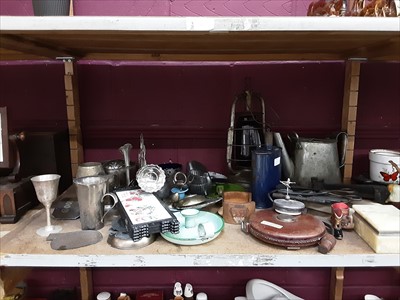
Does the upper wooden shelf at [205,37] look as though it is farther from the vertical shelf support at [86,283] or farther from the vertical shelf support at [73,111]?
the vertical shelf support at [86,283]

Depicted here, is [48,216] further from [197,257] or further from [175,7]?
[175,7]

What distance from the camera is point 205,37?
79 cm

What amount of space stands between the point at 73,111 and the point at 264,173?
67cm

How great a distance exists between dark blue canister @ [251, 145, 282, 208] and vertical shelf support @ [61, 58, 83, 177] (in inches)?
24.0

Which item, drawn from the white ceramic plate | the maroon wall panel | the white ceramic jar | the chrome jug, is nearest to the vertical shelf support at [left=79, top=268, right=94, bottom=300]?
the maroon wall panel

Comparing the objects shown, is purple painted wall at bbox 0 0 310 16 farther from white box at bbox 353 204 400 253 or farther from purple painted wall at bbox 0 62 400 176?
white box at bbox 353 204 400 253

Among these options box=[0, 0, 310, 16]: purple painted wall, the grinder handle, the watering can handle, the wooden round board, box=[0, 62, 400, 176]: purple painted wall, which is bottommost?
the grinder handle

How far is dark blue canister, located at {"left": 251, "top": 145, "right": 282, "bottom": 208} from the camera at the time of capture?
91cm

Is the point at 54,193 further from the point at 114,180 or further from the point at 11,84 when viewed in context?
the point at 11,84

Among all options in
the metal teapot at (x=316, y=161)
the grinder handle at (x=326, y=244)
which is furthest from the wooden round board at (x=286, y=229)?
the metal teapot at (x=316, y=161)

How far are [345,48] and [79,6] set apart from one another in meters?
0.91

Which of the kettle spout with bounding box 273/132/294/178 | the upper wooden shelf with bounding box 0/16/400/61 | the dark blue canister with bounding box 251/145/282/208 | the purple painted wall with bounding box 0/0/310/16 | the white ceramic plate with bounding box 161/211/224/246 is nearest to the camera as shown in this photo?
the upper wooden shelf with bounding box 0/16/400/61

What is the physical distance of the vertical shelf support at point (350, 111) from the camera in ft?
3.41

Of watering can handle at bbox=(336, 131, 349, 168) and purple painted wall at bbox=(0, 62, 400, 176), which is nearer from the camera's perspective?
watering can handle at bbox=(336, 131, 349, 168)
